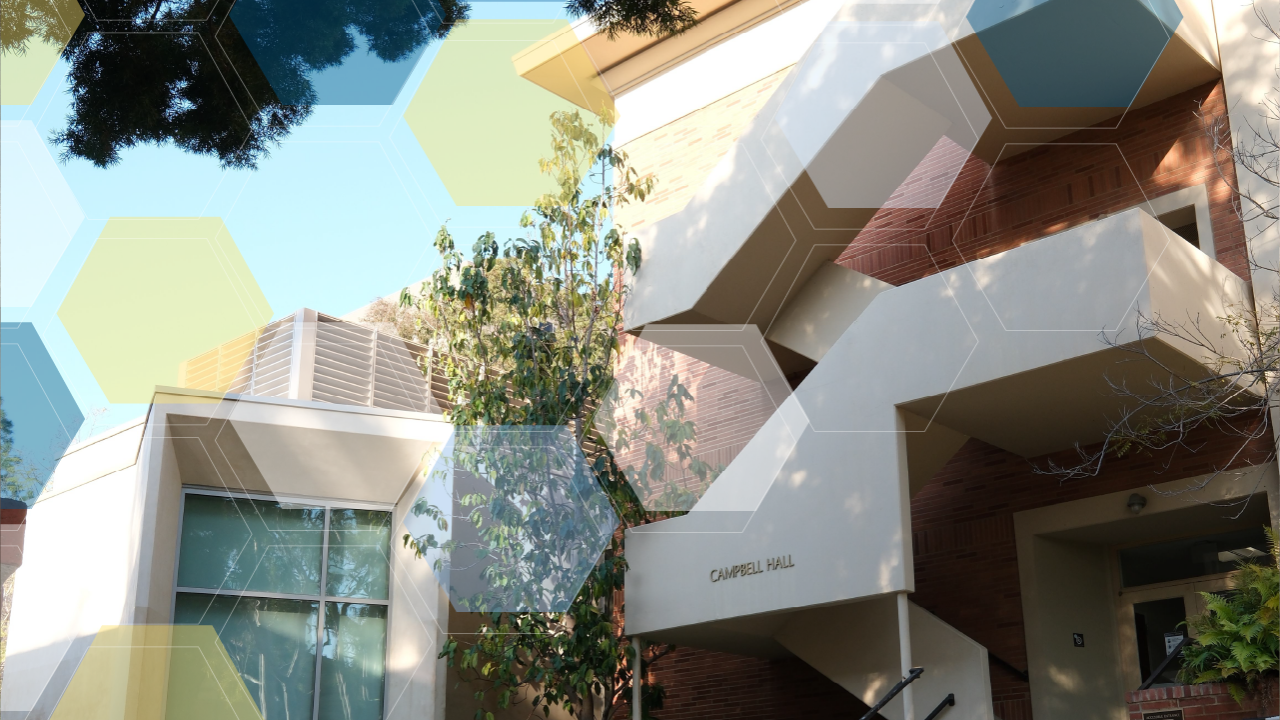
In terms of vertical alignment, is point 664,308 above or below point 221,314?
above

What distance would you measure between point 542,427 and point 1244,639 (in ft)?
15.4

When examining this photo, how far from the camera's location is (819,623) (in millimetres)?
7438

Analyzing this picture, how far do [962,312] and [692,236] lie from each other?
7.45 feet

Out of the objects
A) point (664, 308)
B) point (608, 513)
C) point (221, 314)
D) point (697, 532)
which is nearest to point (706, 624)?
point (697, 532)

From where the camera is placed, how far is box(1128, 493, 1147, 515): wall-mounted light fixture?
7.16 m

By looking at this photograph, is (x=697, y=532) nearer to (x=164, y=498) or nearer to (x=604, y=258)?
(x=604, y=258)
